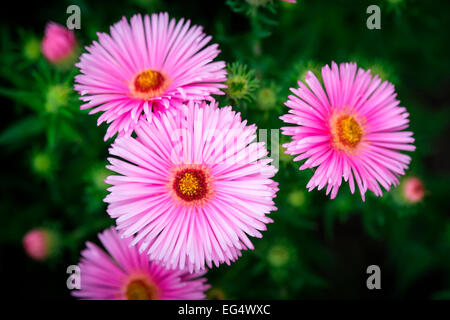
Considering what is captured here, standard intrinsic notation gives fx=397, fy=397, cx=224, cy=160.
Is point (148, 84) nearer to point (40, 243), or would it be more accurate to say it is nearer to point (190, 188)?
point (190, 188)

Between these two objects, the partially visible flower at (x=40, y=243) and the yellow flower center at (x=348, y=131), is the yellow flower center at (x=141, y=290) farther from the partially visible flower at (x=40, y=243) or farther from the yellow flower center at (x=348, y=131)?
the yellow flower center at (x=348, y=131)

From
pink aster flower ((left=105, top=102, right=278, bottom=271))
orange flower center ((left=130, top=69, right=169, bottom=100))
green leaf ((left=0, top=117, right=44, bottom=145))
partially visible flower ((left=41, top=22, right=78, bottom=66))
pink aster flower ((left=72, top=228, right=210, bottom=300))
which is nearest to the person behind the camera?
pink aster flower ((left=105, top=102, right=278, bottom=271))

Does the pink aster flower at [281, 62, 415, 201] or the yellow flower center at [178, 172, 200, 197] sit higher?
the pink aster flower at [281, 62, 415, 201]

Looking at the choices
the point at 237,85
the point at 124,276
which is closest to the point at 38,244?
the point at 124,276

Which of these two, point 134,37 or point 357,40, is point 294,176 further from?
point 357,40

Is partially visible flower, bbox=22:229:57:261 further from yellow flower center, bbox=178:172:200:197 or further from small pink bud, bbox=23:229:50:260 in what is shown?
yellow flower center, bbox=178:172:200:197

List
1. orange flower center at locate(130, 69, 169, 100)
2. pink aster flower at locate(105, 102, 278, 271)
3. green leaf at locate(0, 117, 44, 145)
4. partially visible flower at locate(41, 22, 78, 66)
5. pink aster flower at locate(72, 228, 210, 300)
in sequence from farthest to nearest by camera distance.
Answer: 1. green leaf at locate(0, 117, 44, 145)
2. partially visible flower at locate(41, 22, 78, 66)
3. pink aster flower at locate(72, 228, 210, 300)
4. orange flower center at locate(130, 69, 169, 100)
5. pink aster flower at locate(105, 102, 278, 271)

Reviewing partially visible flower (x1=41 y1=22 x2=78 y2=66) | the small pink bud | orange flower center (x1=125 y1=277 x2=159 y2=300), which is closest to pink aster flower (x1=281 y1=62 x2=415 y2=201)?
orange flower center (x1=125 y1=277 x2=159 y2=300)

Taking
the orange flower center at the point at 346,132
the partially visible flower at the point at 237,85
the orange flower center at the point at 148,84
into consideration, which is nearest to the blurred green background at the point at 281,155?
the partially visible flower at the point at 237,85

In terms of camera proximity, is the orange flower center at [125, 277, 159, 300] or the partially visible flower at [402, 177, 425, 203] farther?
the partially visible flower at [402, 177, 425, 203]

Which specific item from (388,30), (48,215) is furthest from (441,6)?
(48,215)
